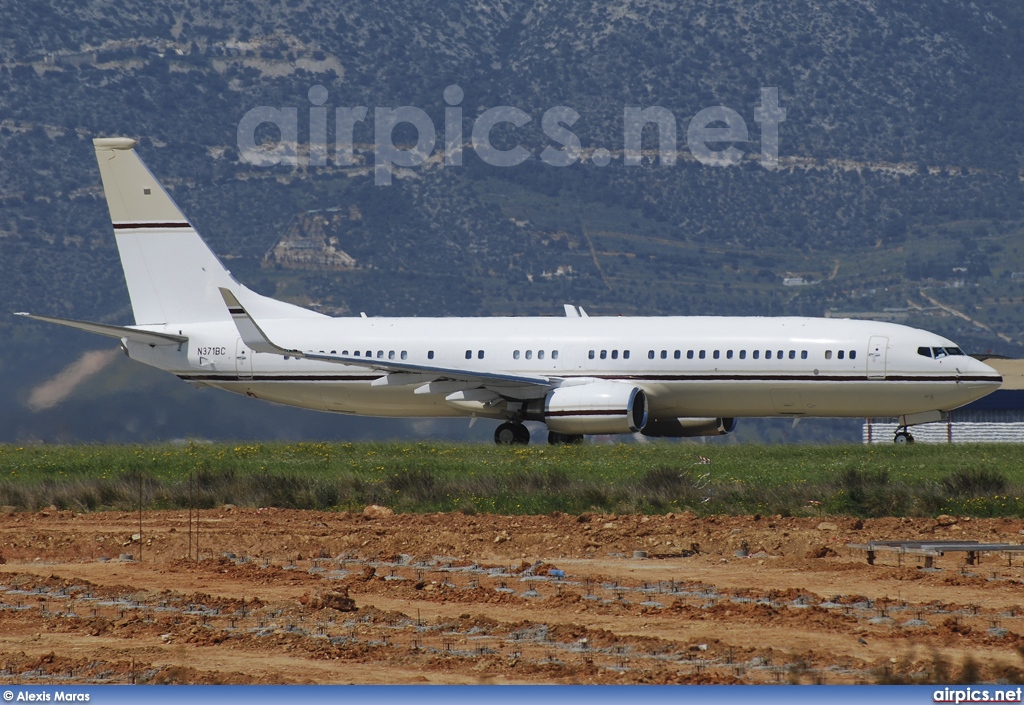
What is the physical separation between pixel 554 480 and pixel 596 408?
1039cm

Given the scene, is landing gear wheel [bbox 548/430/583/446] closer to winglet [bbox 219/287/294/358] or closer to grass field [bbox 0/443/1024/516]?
grass field [bbox 0/443/1024/516]

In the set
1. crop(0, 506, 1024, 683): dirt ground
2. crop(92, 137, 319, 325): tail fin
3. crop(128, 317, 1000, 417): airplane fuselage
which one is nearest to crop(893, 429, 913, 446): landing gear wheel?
crop(128, 317, 1000, 417): airplane fuselage

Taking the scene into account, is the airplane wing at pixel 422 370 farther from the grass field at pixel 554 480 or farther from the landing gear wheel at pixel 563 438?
the grass field at pixel 554 480

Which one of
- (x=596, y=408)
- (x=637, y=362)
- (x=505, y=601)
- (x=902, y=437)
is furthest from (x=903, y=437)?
(x=505, y=601)

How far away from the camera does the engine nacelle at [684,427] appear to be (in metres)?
40.2

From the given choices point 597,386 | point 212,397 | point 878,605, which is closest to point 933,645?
point 878,605

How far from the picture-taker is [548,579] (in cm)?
1752

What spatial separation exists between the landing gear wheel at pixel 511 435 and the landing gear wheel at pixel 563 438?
0.69 meters

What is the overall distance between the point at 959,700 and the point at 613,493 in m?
14.8

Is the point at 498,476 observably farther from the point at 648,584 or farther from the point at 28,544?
the point at 648,584

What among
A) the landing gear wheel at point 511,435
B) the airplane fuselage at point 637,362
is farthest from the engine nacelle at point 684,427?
the landing gear wheel at point 511,435

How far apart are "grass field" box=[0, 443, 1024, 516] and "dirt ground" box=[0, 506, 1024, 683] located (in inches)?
60.1

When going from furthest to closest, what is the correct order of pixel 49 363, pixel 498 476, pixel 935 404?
pixel 49 363
pixel 935 404
pixel 498 476

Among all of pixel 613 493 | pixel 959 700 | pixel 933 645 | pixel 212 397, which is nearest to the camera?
pixel 959 700
